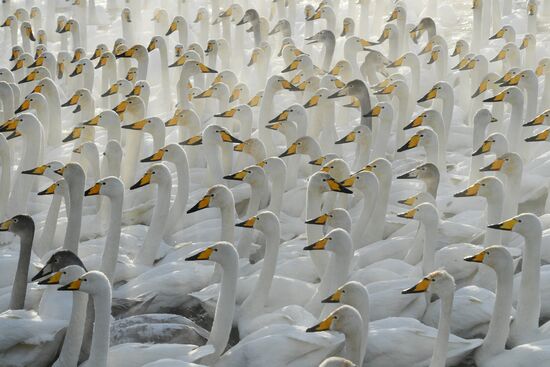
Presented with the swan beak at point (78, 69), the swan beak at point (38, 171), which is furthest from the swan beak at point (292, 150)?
the swan beak at point (78, 69)

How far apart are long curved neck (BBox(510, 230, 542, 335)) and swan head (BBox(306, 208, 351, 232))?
1709 millimetres

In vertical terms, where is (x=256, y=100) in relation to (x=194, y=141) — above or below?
above

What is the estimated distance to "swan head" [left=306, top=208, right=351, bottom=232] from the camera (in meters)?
11.4

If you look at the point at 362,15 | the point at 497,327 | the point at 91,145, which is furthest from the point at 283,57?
the point at 497,327

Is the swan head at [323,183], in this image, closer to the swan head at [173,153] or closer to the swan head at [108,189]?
the swan head at [173,153]

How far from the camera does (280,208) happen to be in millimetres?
12820

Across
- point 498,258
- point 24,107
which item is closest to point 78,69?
point 24,107

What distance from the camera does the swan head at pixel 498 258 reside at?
405 inches

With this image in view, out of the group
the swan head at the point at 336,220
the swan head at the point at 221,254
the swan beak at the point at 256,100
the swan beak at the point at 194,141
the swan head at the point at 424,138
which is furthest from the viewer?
the swan beak at the point at 256,100

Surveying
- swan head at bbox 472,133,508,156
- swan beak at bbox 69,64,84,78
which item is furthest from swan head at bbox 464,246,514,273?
swan beak at bbox 69,64,84,78

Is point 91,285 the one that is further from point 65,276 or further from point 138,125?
point 138,125

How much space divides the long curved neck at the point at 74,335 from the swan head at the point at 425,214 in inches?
122

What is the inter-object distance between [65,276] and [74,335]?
0.48 metres

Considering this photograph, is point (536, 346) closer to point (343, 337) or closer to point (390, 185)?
point (343, 337)
